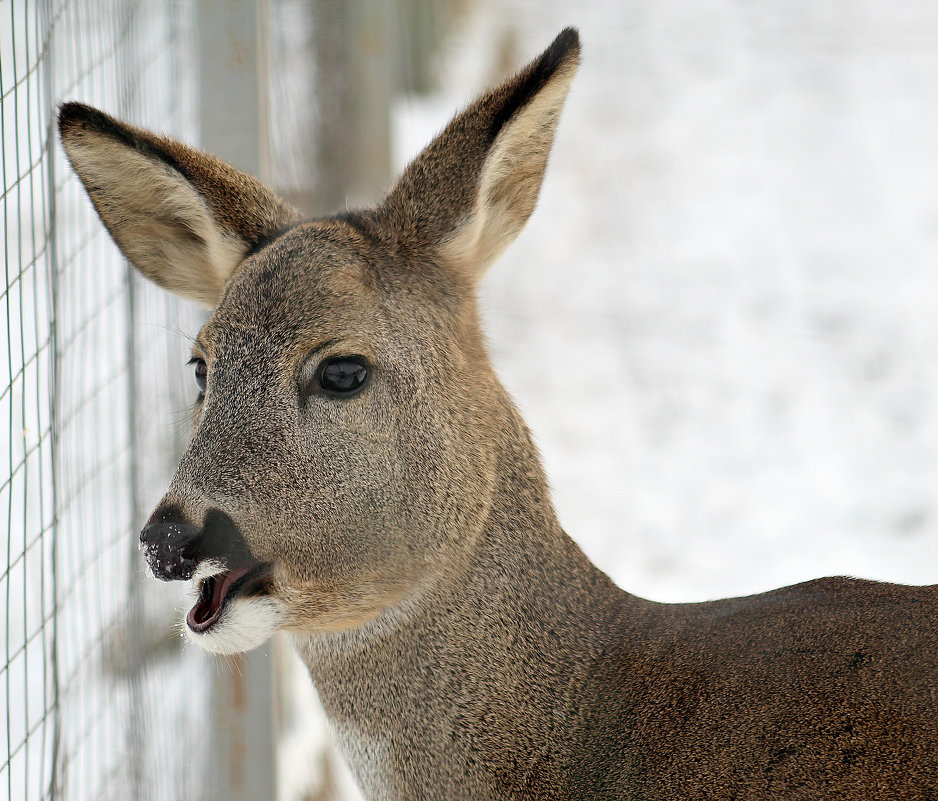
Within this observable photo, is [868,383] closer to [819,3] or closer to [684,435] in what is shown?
[684,435]

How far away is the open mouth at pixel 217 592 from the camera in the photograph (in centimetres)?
226

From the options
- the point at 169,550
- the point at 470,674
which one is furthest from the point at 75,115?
the point at 470,674

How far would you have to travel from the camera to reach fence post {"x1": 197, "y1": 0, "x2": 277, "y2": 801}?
10.6ft

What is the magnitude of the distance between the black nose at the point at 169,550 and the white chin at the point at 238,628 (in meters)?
0.13

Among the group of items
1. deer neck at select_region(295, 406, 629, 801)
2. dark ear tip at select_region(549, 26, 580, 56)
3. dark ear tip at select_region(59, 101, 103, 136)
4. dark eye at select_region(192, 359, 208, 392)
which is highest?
dark ear tip at select_region(549, 26, 580, 56)

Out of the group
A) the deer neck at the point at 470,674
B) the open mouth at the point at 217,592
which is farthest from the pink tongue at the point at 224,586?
the deer neck at the point at 470,674

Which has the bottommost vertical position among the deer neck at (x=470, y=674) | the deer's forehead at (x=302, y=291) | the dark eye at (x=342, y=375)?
the deer neck at (x=470, y=674)

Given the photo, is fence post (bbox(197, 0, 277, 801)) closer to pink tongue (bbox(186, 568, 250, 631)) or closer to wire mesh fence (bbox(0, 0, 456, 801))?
wire mesh fence (bbox(0, 0, 456, 801))

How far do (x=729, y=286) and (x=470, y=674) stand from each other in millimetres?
3923

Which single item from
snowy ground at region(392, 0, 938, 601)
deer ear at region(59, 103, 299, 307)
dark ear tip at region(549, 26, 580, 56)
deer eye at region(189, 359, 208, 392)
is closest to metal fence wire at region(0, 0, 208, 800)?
deer ear at region(59, 103, 299, 307)

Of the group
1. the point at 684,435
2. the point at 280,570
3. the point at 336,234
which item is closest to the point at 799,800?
the point at 280,570

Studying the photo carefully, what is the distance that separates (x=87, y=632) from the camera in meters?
3.71

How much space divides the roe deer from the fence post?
556 mm

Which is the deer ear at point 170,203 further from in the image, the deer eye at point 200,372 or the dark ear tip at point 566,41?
the dark ear tip at point 566,41
